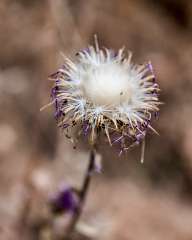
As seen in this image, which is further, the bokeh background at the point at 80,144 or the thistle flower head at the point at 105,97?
the bokeh background at the point at 80,144

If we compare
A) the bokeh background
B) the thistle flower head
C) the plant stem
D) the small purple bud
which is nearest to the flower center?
the thistle flower head

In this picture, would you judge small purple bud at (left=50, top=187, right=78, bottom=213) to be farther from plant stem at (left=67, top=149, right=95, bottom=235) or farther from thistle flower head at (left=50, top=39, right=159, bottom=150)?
thistle flower head at (left=50, top=39, right=159, bottom=150)

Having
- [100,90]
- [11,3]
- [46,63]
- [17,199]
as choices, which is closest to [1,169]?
[17,199]

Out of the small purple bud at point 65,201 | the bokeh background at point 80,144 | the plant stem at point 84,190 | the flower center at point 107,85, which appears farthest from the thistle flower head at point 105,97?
the bokeh background at point 80,144

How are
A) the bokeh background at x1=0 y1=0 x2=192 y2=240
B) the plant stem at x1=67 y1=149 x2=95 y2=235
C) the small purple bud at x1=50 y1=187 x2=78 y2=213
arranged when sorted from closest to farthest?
1. the plant stem at x1=67 y1=149 x2=95 y2=235
2. the small purple bud at x1=50 y1=187 x2=78 y2=213
3. the bokeh background at x1=0 y1=0 x2=192 y2=240

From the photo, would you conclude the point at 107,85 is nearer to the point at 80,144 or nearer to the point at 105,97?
the point at 105,97

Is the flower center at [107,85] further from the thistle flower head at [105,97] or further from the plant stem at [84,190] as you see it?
the plant stem at [84,190]

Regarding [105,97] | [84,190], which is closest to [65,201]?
[84,190]

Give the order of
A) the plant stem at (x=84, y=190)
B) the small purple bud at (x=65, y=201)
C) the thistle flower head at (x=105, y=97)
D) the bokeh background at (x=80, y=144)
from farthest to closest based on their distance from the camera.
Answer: the bokeh background at (x=80, y=144), the small purple bud at (x=65, y=201), the plant stem at (x=84, y=190), the thistle flower head at (x=105, y=97)

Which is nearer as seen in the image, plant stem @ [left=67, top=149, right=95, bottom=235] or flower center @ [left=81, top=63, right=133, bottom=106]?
flower center @ [left=81, top=63, right=133, bottom=106]
